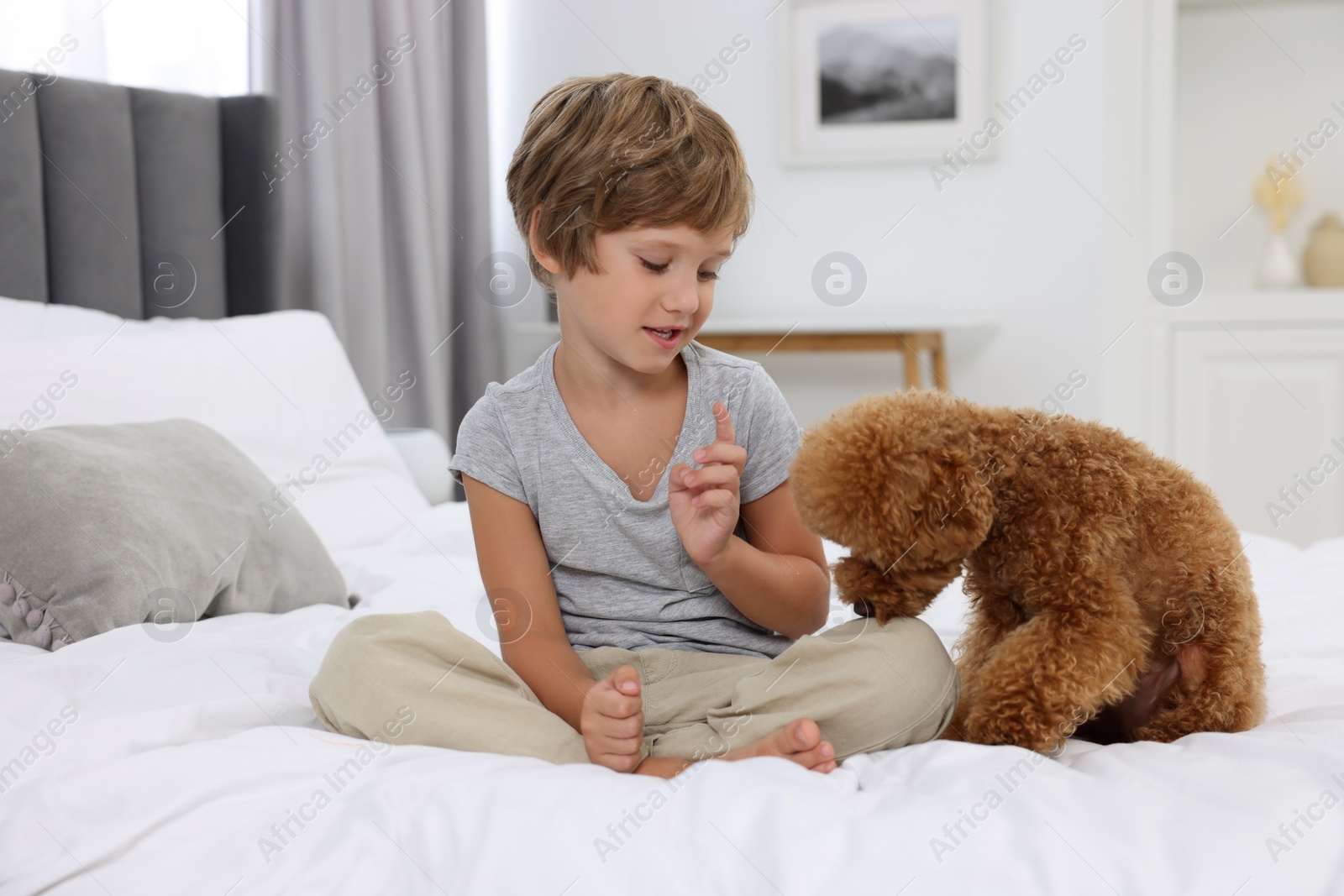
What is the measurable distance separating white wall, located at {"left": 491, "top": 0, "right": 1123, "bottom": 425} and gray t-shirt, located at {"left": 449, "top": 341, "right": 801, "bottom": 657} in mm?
2235

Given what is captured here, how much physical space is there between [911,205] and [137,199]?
205 centimetres

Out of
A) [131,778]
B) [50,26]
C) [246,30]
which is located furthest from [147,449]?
[246,30]

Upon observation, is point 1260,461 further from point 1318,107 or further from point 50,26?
point 50,26

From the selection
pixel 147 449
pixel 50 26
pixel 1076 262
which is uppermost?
pixel 50 26

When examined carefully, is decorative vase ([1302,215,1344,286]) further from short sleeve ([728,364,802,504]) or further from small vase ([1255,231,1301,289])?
short sleeve ([728,364,802,504])

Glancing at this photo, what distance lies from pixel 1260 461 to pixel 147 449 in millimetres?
2817

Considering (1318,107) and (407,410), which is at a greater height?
(1318,107)

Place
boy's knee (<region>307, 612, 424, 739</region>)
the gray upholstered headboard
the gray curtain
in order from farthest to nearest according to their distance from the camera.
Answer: the gray curtain < the gray upholstered headboard < boy's knee (<region>307, 612, 424, 739</region>)

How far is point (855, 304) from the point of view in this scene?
3.28 m

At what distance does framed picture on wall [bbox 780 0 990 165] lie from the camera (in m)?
3.10

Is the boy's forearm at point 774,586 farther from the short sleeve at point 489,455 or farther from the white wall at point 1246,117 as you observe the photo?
the white wall at point 1246,117

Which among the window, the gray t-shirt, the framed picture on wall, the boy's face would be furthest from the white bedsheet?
the framed picture on wall

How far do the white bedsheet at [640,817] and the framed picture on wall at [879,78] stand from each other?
8.34ft

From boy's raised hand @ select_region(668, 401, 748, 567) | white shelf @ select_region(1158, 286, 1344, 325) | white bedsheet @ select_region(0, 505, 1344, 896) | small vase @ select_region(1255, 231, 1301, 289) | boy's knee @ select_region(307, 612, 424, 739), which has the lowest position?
white bedsheet @ select_region(0, 505, 1344, 896)
